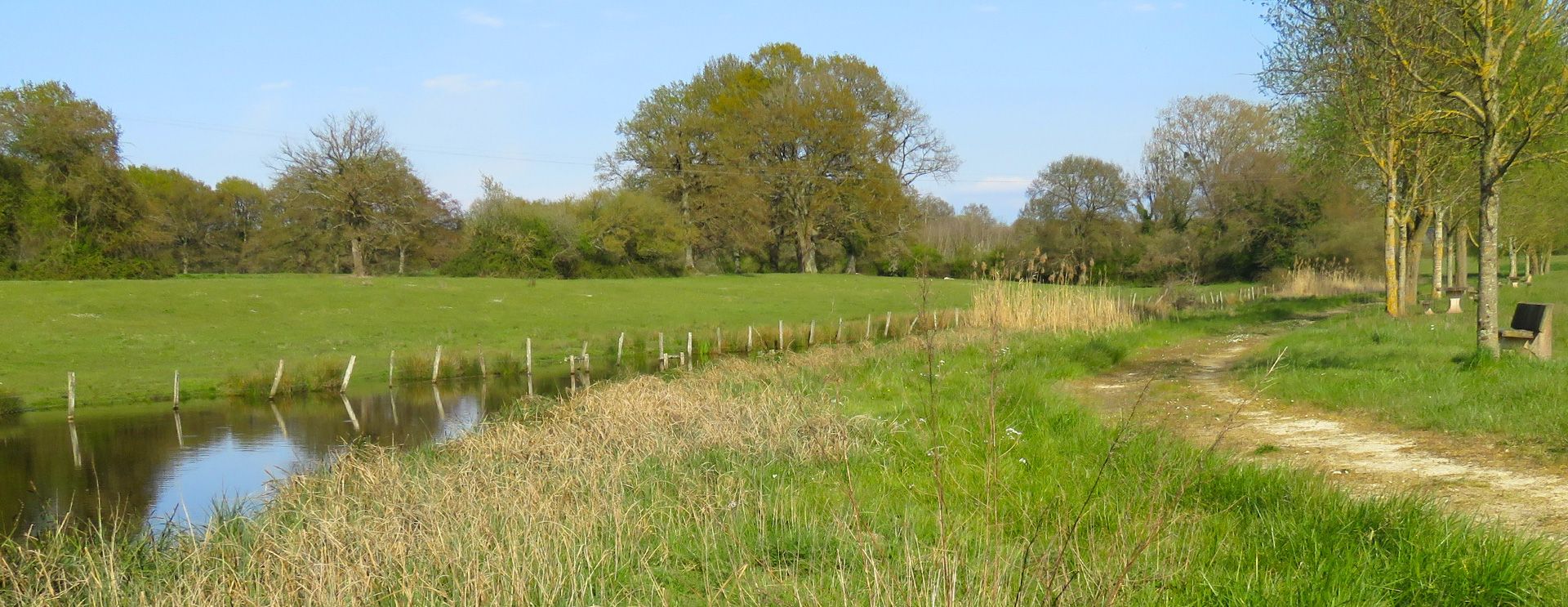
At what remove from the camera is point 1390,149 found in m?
17.9

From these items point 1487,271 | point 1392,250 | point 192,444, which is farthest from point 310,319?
point 1487,271

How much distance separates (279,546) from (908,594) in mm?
5085

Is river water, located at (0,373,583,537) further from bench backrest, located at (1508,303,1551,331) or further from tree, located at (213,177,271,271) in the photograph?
tree, located at (213,177,271,271)

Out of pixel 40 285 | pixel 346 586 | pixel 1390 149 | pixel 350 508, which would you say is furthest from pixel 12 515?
pixel 40 285

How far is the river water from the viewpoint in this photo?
40.2 ft

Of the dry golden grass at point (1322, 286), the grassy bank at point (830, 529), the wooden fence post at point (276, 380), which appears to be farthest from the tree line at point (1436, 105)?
the wooden fence post at point (276, 380)

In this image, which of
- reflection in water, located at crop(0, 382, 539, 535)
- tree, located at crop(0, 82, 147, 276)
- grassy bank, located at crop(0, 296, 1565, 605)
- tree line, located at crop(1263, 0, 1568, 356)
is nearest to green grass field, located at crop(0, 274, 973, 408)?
reflection in water, located at crop(0, 382, 539, 535)

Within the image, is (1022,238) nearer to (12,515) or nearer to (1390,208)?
(1390,208)

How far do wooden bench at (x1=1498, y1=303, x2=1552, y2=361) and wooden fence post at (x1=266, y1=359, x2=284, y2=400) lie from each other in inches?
933

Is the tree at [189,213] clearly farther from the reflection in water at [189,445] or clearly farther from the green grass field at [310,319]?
the reflection in water at [189,445]

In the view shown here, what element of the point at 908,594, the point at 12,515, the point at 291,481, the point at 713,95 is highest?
the point at 713,95

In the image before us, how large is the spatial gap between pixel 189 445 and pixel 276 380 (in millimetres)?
6547

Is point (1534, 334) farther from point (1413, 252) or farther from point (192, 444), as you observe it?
point (192, 444)

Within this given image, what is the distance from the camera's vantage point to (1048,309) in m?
20.5
